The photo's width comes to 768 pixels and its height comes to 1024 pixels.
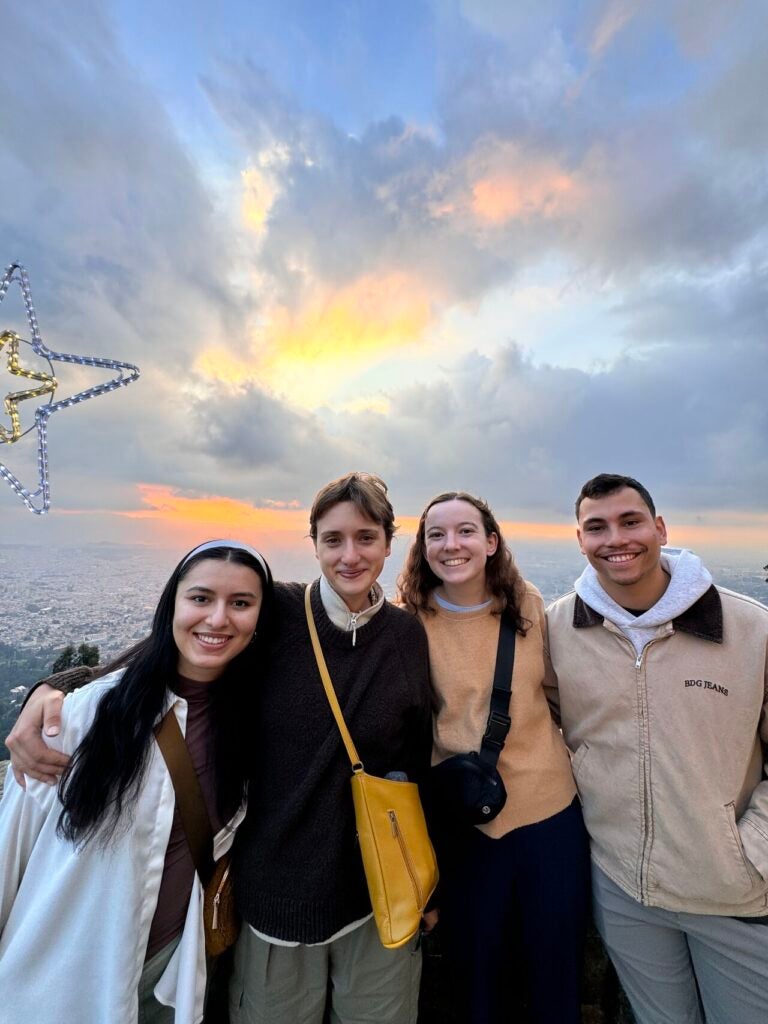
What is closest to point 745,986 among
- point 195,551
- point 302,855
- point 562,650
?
point 562,650

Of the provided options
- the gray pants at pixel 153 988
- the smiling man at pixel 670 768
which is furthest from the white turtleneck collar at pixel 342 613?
the gray pants at pixel 153 988

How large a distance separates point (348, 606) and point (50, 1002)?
8.81 ft

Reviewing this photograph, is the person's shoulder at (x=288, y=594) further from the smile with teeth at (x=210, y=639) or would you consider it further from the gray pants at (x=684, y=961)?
the gray pants at (x=684, y=961)

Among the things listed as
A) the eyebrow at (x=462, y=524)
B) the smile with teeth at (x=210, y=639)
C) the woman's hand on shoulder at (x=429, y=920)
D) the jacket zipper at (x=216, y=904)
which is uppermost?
the eyebrow at (x=462, y=524)

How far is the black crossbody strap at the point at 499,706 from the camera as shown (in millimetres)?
3084

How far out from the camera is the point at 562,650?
133 inches

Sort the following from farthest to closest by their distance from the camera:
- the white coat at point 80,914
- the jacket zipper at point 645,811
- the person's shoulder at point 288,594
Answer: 1. the person's shoulder at point 288,594
2. the jacket zipper at point 645,811
3. the white coat at point 80,914

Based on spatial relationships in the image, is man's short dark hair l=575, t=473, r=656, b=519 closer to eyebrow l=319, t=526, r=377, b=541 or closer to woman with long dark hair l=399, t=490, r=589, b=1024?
woman with long dark hair l=399, t=490, r=589, b=1024

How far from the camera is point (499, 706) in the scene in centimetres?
316

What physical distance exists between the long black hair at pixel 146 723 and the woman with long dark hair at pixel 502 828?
144 cm

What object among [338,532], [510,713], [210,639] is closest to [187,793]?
[210,639]

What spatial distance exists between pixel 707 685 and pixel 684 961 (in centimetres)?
203

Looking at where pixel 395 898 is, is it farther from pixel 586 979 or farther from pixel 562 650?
pixel 586 979

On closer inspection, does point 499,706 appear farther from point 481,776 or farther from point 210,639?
point 210,639
